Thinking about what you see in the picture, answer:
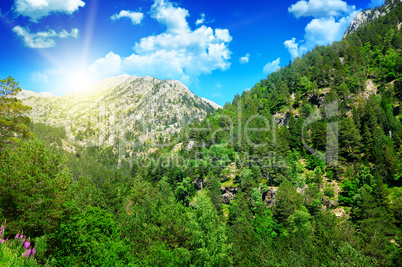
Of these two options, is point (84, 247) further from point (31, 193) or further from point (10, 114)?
point (10, 114)

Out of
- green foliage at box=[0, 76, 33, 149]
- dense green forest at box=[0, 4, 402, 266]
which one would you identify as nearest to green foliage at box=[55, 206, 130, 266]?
dense green forest at box=[0, 4, 402, 266]

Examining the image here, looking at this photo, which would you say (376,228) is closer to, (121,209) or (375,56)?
(121,209)

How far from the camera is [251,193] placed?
192 ft

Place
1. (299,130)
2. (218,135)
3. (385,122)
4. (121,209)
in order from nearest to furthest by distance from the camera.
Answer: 1. (121,209)
2. (385,122)
3. (299,130)
4. (218,135)

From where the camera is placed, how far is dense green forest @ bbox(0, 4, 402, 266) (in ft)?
58.3

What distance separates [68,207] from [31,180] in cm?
398

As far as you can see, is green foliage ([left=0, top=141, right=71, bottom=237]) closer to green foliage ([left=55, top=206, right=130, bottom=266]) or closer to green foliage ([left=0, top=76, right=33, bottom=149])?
green foliage ([left=55, top=206, right=130, bottom=266])

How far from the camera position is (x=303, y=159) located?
2832 inches

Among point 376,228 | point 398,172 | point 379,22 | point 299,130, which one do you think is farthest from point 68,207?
point 379,22

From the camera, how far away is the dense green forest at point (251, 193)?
17781 mm

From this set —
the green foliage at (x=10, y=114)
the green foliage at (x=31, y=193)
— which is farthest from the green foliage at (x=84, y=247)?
the green foliage at (x=10, y=114)

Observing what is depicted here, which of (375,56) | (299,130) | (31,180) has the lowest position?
(31,180)

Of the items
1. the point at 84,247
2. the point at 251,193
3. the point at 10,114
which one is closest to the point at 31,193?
the point at 84,247

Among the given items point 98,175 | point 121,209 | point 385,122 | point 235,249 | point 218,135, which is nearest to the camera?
point 235,249
